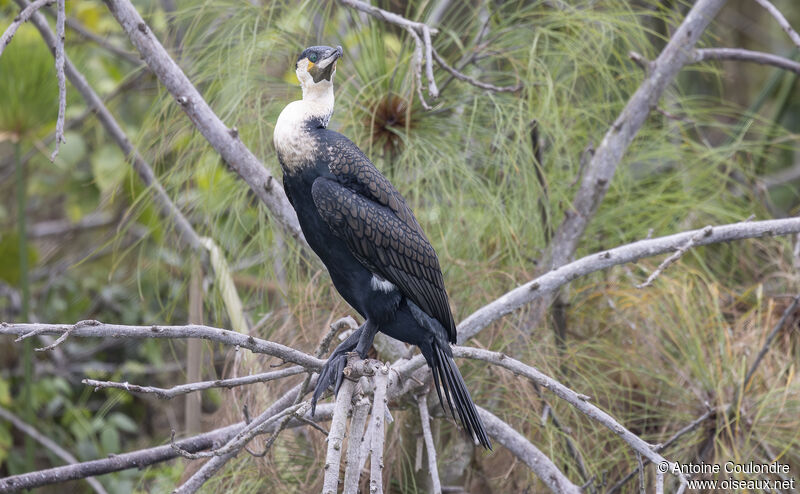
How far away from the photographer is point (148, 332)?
132 cm

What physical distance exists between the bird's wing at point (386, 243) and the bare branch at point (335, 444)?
29cm

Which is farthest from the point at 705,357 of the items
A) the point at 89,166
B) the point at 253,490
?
the point at 89,166

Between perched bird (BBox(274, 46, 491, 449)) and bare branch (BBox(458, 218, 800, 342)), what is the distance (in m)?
0.09

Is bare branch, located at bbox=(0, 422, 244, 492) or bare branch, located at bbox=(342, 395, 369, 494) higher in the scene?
bare branch, located at bbox=(342, 395, 369, 494)

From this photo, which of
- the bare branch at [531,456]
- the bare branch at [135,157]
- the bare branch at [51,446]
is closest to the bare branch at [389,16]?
the bare branch at [531,456]

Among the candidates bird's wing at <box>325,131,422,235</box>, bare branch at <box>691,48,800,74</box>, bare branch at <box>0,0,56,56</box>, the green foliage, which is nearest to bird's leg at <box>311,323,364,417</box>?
bird's wing at <box>325,131,422,235</box>

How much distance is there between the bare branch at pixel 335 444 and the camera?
4.08 feet

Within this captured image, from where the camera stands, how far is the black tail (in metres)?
1.60

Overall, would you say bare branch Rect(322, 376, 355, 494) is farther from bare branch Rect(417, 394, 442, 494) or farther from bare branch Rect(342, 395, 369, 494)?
bare branch Rect(417, 394, 442, 494)

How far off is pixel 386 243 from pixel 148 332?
52cm


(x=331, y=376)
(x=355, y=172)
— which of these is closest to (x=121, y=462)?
(x=331, y=376)

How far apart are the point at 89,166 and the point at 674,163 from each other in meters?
2.86

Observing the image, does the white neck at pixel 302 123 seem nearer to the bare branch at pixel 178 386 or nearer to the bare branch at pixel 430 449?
the bare branch at pixel 178 386

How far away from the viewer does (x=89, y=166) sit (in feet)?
14.1
